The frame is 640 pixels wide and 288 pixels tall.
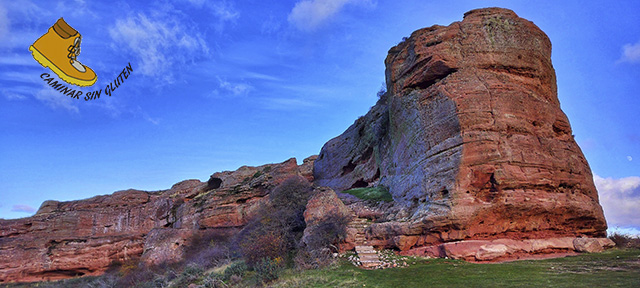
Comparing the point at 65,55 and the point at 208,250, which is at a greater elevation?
the point at 65,55

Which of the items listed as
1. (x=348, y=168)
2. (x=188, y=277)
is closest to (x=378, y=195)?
(x=188, y=277)

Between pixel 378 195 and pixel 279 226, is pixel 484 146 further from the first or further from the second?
pixel 279 226

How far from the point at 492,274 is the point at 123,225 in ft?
153

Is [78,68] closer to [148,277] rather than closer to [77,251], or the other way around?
[148,277]

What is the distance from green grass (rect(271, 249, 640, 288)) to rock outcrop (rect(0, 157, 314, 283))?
693 inches

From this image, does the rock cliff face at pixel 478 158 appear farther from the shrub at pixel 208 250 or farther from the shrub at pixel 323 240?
the shrub at pixel 208 250

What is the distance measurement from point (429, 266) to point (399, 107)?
9.98 m

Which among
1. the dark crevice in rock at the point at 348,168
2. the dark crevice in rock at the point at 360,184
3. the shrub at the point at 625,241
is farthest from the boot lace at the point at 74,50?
the dark crevice in rock at the point at 348,168

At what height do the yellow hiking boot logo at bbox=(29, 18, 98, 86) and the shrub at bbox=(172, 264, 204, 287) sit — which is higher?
the yellow hiking boot logo at bbox=(29, 18, 98, 86)

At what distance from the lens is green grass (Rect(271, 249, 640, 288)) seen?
31.3 feet

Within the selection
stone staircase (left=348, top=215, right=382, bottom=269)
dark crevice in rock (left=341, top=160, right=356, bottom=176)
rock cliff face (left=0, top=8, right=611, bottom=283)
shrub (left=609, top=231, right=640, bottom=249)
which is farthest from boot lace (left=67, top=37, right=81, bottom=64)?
dark crevice in rock (left=341, top=160, right=356, bottom=176)

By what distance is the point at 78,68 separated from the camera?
8.21 metres

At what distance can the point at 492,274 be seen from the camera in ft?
35.9

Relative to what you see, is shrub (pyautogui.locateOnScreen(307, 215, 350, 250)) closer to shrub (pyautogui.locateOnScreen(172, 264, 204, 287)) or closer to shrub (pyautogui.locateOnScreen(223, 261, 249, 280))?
shrub (pyautogui.locateOnScreen(223, 261, 249, 280))
